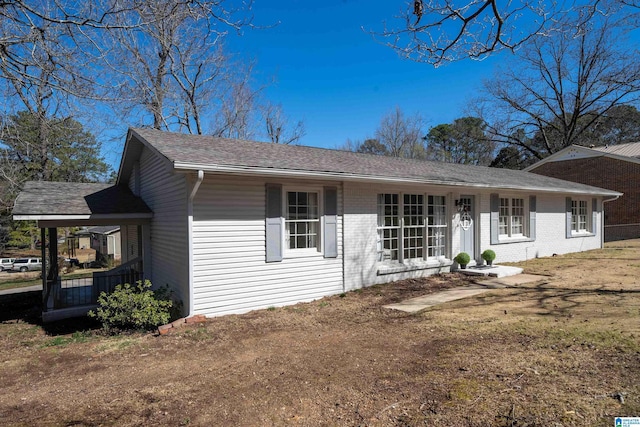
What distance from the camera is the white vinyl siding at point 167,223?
279 inches

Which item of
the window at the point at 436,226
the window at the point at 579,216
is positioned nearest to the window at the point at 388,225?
the window at the point at 436,226

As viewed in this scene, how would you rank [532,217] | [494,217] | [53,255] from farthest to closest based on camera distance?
[532,217] → [494,217] → [53,255]

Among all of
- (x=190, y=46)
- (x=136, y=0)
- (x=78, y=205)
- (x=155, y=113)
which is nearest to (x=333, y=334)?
(x=136, y=0)

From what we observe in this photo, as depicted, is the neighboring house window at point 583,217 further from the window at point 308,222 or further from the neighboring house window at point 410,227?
the window at point 308,222

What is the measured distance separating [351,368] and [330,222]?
4.22m

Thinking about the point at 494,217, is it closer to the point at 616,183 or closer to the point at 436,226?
the point at 436,226

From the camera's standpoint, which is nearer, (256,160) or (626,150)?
(256,160)

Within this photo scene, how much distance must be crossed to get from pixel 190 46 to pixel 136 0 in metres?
17.2

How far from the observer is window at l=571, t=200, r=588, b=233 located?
54.0 ft

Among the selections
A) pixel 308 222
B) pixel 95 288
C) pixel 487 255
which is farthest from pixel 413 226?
pixel 95 288

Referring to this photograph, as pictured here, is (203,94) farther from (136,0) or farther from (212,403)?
(212,403)

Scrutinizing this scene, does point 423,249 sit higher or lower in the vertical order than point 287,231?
lower

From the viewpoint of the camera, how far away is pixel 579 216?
→ 16.8 meters

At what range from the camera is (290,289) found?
25.7 ft
